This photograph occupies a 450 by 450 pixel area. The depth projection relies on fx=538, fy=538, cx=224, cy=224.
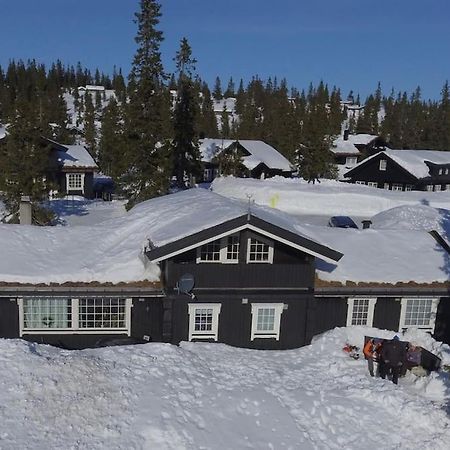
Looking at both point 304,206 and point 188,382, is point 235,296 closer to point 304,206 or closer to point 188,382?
point 188,382

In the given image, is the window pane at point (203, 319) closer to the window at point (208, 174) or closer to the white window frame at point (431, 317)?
the white window frame at point (431, 317)

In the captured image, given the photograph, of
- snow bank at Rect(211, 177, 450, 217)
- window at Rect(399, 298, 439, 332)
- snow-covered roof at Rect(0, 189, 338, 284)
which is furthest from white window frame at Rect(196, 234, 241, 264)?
snow bank at Rect(211, 177, 450, 217)

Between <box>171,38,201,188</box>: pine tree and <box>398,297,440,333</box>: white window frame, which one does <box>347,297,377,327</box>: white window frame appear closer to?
<box>398,297,440,333</box>: white window frame

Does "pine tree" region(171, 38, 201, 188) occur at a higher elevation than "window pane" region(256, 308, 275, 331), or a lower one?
higher

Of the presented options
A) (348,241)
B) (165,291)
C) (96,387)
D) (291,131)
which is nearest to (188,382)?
(96,387)

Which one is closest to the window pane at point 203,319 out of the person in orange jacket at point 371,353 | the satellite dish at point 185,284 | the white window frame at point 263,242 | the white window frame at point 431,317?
the satellite dish at point 185,284

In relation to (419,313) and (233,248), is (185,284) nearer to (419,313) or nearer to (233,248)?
(233,248)
